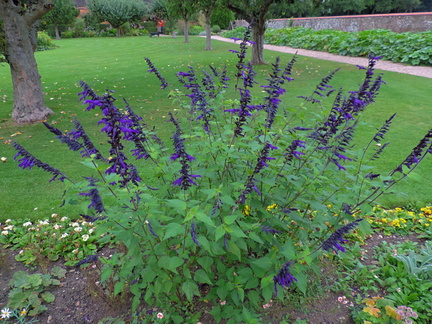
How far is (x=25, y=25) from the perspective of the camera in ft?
21.7

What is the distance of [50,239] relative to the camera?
346 centimetres

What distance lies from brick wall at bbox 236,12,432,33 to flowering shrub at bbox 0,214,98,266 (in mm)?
17700

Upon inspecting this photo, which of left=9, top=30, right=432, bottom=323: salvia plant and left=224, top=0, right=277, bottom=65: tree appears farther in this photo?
left=224, top=0, right=277, bottom=65: tree

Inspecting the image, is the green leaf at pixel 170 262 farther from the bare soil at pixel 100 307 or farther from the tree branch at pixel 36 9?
the tree branch at pixel 36 9

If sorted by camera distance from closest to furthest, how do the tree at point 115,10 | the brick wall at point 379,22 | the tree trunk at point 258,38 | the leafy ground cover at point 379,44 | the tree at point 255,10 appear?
the tree at point 255,10
the tree trunk at point 258,38
the leafy ground cover at point 379,44
the brick wall at point 379,22
the tree at point 115,10

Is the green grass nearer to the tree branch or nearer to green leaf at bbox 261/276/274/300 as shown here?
the tree branch

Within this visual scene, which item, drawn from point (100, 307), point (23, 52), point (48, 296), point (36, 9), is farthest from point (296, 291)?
point (36, 9)

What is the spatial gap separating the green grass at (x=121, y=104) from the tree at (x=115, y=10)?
27038mm

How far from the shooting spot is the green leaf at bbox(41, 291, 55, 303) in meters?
2.80

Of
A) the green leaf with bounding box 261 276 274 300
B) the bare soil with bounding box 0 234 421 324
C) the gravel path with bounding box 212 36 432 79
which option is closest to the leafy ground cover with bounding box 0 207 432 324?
the bare soil with bounding box 0 234 421 324

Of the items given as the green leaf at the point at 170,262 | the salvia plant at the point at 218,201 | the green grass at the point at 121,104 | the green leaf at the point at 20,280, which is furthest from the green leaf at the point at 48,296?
the green leaf at the point at 170,262

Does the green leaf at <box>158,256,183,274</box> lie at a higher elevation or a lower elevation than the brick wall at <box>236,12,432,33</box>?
lower

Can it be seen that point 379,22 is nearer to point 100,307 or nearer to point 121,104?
point 121,104

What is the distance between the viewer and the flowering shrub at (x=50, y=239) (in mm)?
3295
